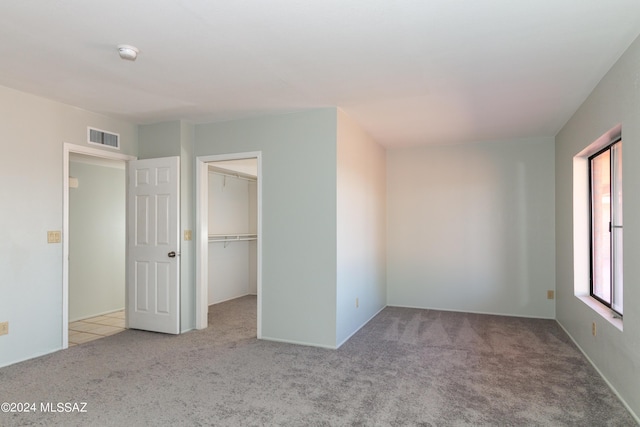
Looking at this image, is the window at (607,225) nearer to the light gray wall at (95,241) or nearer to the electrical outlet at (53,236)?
the electrical outlet at (53,236)

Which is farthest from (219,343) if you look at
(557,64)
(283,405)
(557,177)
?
(557,177)

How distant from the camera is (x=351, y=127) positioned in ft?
14.6

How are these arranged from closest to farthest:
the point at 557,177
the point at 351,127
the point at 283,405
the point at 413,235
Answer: the point at 283,405 < the point at 351,127 < the point at 557,177 < the point at 413,235

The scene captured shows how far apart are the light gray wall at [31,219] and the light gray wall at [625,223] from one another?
4.71 meters

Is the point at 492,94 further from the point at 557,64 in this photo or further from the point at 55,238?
the point at 55,238

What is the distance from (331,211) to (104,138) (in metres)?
2.64

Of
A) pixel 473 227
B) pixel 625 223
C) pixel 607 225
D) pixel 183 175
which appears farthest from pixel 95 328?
pixel 607 225

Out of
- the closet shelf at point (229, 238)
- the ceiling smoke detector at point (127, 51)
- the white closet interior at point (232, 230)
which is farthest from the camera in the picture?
the white closet interior at point (232, 230)

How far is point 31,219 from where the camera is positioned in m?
3.63


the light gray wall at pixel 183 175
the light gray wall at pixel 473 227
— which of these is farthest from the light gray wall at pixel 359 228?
the light gray wall at pixel 183 175

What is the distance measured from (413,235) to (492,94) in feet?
9.03

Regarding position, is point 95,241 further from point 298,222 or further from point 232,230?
point 298,222

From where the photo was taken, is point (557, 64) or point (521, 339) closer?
point (557, 64)

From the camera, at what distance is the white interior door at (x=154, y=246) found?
4488mm
